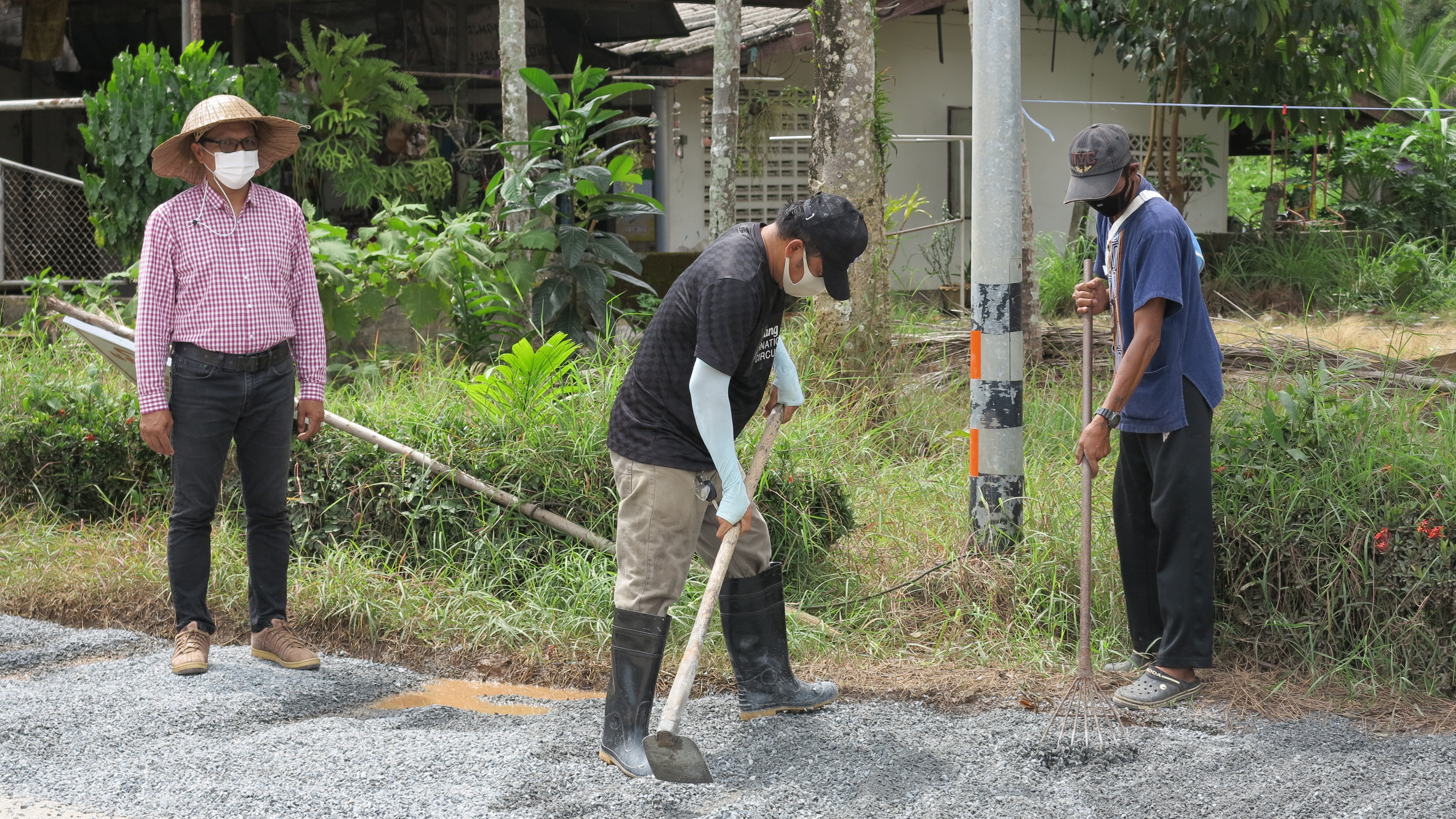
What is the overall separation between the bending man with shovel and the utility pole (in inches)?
300

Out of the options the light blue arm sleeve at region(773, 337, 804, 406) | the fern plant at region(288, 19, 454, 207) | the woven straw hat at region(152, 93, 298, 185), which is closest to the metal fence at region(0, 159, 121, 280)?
the fern plant at region(288, 19, 454, 207)

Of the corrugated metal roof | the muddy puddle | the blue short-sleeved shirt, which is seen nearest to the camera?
the blue short-sleeved shirt

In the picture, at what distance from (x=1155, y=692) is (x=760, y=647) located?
1227 mm

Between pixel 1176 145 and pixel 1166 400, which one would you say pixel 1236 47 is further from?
pixel 1166 400

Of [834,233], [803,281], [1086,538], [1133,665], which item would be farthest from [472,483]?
[1133,665]

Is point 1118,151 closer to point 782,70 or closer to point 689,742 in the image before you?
point 689,742

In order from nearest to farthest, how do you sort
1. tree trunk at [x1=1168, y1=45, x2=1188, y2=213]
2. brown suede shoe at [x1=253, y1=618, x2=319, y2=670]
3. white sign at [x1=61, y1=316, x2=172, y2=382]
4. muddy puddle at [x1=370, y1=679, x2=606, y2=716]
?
muddy puddle at [x1=370, y1=679, x2=606, y2=716]
brown suede shoe at [x1=253, y1=618, x2=319, y2=670]
white sign at [x1=61, y1=316, x2=172, y2=382]
tree trunk at [x1=1168, y1=45, x2=1188, y2=213]

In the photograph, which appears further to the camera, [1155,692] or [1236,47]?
[1236,47]

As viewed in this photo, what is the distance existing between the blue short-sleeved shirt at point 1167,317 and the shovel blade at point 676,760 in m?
1.73

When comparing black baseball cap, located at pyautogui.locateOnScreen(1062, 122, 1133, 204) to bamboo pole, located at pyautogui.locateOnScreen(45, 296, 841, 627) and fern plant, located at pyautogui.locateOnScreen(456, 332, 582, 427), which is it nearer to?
bamboo pole, located at pyautogui.locateOnScreen(45, 296, 841, 627)

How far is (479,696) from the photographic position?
13.9 feet

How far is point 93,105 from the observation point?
8023 mm

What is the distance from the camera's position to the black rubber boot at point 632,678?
11.1 ft

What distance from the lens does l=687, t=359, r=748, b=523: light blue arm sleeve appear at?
10.5 feet
